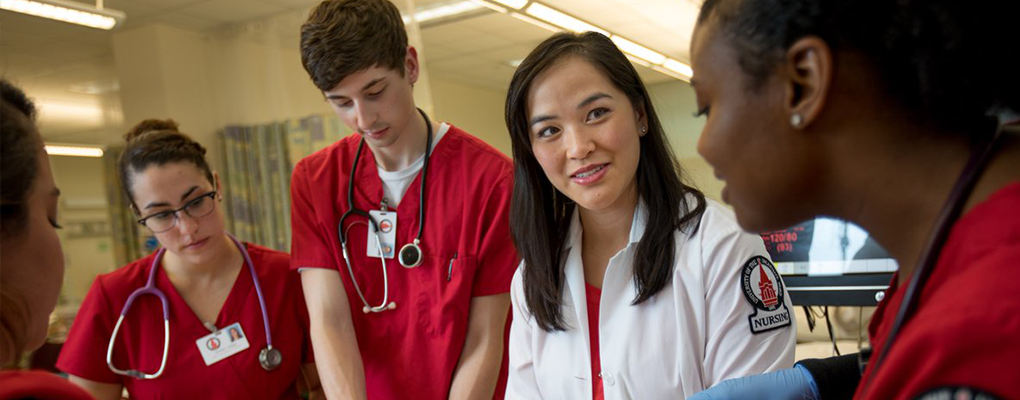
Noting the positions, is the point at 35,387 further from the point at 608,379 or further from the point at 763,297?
the point at 763,297

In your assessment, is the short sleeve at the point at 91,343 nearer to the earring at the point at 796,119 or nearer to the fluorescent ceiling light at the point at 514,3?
the earring at the point at 796,119

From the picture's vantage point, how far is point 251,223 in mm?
5023

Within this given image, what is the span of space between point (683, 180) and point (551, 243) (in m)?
0.30

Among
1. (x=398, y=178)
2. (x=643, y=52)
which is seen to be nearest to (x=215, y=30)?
(x=643, y=52)

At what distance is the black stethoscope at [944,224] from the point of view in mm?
560

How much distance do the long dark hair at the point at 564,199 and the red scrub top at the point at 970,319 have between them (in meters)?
0.79

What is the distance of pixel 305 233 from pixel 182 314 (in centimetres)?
44

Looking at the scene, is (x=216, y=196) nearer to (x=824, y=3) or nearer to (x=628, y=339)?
(x=628, y=339)

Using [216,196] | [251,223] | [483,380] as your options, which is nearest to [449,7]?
[251,223]

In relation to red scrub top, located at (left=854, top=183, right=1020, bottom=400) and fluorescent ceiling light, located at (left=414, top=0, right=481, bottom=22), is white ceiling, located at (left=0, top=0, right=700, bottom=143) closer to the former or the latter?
→ fluorescent ceiling light, located at (left=414, top=0, right=481, bottom=22)

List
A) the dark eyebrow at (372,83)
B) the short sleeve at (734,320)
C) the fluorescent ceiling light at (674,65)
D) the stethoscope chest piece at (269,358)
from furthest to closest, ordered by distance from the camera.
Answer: the fluorescent ceiling light at (674,65), the stethoscope chest piece at (269,358), the dark eyebrow at (372,83), the short sleeve at (734,320)

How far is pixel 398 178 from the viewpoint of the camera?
1805 millimetres

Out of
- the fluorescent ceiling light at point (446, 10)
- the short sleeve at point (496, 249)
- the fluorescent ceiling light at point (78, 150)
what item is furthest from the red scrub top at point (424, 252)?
the fluorescent ceiling light at point (78, 150)

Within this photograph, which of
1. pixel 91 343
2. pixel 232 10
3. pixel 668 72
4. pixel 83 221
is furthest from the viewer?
pixel 83 221
